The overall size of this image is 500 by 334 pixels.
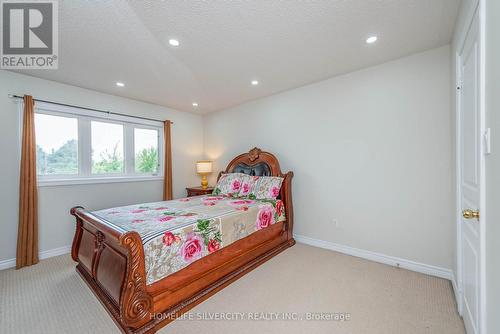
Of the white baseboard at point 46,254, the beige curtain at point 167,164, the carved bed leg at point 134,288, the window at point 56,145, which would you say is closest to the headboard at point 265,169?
the beige curtain at point 167,164

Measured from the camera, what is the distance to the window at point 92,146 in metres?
3.02

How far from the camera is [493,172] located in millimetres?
988

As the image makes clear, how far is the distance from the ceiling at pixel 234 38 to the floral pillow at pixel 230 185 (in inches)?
60.9

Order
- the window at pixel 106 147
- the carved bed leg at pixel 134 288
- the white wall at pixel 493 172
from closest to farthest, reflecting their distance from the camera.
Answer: the white wall at pixel 493 172 < the carved bed leg at pixel 134 288 < the window at pixel 106 147

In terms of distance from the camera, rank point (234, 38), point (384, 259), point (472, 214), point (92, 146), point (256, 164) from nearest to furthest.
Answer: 1. point (472, 214)
2. point (234, 38)
3. point (384, 259)
4. point (92, 146)
5. point (256, 164)

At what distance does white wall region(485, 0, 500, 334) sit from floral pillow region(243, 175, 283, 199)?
91.7 inches

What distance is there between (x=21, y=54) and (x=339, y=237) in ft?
14.8

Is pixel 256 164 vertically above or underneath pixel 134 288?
above

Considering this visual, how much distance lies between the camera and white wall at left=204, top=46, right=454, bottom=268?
7.50 ft

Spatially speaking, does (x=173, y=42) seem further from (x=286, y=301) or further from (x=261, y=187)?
(x=286, y=301)

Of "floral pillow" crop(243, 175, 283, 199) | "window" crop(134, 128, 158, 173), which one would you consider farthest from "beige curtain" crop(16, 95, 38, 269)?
"floral pillow" crop(243, 175, 283, 199)

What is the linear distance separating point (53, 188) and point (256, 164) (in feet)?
9.95

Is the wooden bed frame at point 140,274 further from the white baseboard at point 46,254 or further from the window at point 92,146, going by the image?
the window at point 92,146

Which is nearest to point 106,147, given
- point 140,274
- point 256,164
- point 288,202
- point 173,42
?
point 173,42
